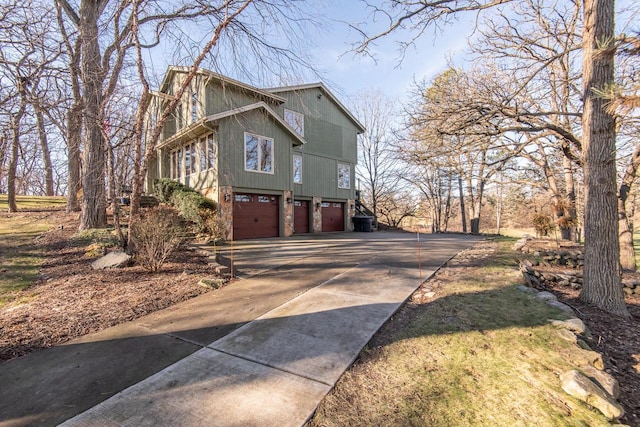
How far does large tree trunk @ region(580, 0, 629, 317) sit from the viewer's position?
4.81m

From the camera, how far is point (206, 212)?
35.1 ft

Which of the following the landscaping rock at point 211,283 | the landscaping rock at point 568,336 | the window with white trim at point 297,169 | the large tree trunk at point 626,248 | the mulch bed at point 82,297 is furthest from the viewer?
the window with white trim at point 297,169

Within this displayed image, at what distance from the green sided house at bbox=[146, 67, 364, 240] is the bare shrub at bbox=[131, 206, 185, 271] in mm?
3676

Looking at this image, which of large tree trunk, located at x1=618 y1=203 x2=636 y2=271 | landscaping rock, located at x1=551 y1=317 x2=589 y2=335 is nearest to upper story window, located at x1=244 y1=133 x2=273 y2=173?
landscaping rock, located at x1=551 y1=317 x2=589 y2=335

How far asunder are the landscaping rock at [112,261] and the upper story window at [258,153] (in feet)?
22.4

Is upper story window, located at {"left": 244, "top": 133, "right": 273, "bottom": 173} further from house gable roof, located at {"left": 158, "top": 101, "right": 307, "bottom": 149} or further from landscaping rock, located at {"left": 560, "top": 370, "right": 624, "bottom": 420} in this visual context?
landscaping rock, located at {"left": 560, "top": 370, "right": 624, "bottom": 420}

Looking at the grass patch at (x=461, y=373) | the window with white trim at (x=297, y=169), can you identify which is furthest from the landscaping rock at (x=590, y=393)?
the window with white trim at (x=297, y=169)

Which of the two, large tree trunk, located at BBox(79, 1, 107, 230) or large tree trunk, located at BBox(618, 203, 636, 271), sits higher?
large tree trunk, located at BBox(79, 1, 107, 230)

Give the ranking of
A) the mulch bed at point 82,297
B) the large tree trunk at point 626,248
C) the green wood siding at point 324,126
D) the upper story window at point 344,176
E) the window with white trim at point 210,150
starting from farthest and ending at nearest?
1. the upper story window at point 344,176
2. the green wood siding at point 324,126
3. the window with white trim at point 210,150
4. the large tree trunk at point 626,248
5. the mulch bed at point 82,297

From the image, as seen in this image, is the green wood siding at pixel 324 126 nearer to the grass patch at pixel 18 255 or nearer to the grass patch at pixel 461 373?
the grass patch at pixel 18 255

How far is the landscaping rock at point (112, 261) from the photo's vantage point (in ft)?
20.0

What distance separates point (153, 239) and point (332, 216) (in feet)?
42.5

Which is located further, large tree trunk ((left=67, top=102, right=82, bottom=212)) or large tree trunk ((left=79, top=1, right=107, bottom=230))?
large tree trunk ((left=67, top=102, right=82, bottom=212))

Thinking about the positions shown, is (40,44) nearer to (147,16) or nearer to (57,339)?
(147,16)
